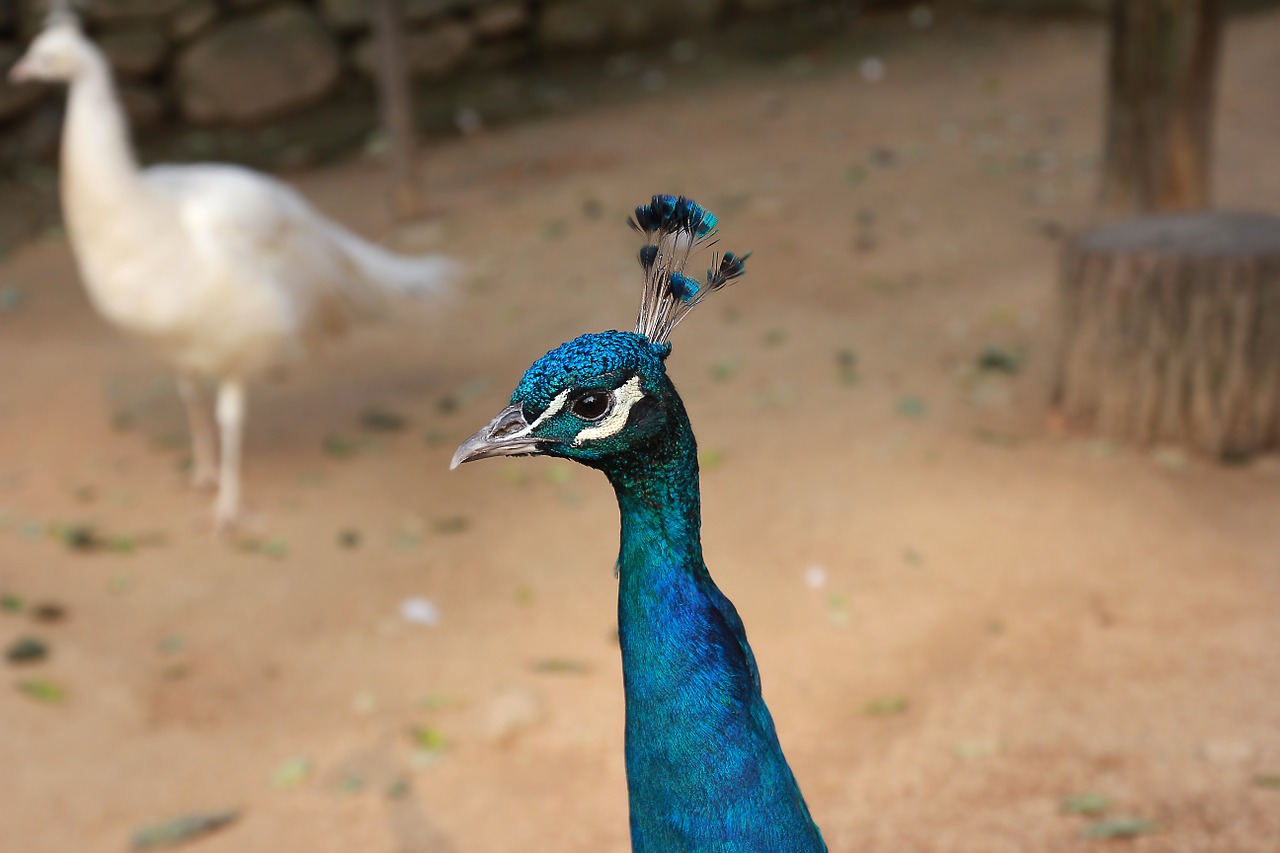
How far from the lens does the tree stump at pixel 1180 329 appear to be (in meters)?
4.13

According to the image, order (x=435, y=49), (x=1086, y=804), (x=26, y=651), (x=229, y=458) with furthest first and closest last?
(x=435, y=49), (x=229, y=458), (x=26, y=651), (x=1086, y=804)

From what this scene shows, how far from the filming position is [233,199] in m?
4.77

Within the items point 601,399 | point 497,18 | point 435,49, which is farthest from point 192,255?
point 497,18

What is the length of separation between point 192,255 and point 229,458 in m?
0.73

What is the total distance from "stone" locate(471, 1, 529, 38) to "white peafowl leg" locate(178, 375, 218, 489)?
6.13m

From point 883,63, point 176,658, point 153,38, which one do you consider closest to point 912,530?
point 176,658

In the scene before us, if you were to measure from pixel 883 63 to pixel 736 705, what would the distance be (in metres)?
8.71

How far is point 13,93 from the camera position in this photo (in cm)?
901

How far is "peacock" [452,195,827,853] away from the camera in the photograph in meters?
1.54

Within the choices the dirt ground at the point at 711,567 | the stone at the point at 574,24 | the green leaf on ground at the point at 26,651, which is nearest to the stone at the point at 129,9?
the stone at the point at 574,24

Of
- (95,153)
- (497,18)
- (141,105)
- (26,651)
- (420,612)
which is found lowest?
(420,612)

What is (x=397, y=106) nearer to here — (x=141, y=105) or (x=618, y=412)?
(x=141, y=105)

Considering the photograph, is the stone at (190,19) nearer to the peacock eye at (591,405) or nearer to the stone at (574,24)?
the stone at (574,24)

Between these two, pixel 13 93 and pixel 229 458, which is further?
pixel 13 93
